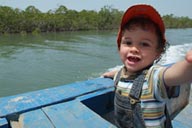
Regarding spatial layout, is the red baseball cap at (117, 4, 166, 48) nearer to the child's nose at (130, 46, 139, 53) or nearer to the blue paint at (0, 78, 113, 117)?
the child's nose at (130, 46, 139, 53)

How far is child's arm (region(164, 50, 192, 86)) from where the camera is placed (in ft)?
2.72

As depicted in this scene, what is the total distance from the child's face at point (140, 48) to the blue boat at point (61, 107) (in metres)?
0.27

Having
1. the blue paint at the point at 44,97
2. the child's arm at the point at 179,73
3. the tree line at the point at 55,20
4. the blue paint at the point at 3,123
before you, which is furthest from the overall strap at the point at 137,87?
the tree line at the point at 55,20

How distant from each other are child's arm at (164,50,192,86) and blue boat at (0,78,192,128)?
12.5 inches

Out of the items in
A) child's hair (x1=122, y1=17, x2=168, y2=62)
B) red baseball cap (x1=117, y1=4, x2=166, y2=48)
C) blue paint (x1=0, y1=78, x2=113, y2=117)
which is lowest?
blue paint (x1=0, y1=78, x2=113, y2=117)

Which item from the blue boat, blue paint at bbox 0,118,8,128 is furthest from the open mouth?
blue paint at bbox 0,118,8,128

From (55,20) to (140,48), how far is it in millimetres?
27157

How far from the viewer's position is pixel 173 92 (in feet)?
3.31

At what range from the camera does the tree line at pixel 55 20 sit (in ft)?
80.2

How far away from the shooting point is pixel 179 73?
86 centimetres

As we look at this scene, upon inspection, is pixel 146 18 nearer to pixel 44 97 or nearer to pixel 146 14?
pixel 146 14

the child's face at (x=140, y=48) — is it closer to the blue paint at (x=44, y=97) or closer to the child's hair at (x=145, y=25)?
the child's hair at (x=145, y=25)

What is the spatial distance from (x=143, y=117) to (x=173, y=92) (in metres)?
0.15

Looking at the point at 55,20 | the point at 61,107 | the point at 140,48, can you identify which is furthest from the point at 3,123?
the point at 55,20
